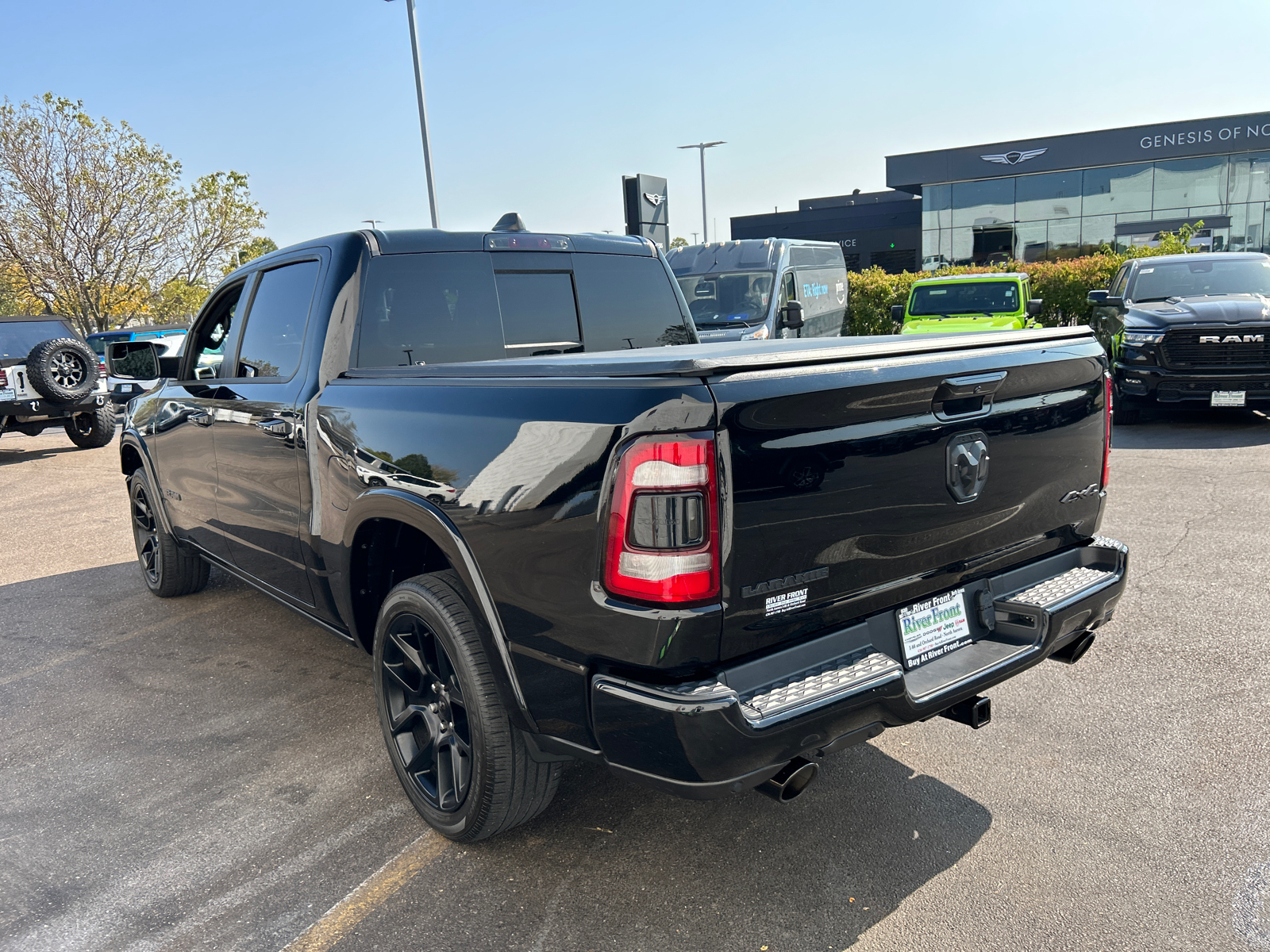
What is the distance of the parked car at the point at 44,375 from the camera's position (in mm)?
→ 11719

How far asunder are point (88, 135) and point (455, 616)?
1118 inches

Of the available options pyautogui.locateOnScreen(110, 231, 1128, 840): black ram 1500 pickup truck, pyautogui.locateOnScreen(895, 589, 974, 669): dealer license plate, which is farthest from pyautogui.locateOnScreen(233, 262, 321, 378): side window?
pyautogui.locateOnScreen(895, 589, 974, 669): dealer license plate

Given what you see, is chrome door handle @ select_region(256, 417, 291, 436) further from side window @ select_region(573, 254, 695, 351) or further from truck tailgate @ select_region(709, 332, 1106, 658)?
truck tailgate @ select_region(709, 332, 1106, 658)

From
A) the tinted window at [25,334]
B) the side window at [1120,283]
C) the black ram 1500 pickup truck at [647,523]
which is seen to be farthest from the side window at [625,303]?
the tinted window at [25,334]

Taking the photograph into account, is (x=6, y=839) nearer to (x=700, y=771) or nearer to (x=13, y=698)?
(x=13, y=698)

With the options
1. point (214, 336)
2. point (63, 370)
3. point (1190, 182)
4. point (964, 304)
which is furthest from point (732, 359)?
point (1190, 182)

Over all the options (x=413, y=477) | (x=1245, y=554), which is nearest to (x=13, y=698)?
(x=413, y=477)

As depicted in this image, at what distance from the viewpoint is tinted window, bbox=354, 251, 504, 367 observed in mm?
3449

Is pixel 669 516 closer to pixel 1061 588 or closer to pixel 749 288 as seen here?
pixel 1061 588

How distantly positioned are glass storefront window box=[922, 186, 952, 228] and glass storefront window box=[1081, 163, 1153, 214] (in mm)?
4852

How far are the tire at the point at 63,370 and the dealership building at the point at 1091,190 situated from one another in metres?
31.2

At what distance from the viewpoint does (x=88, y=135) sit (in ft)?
82.3

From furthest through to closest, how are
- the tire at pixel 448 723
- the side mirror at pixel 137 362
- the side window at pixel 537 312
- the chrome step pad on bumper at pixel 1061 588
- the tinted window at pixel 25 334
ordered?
the tinted window at pixel 25 334
the side mirror at pixel 137 362
the side window at pixel 537 312
the chrome step pad on bumper at pixel 1061 588
the tire at pixel 448 723

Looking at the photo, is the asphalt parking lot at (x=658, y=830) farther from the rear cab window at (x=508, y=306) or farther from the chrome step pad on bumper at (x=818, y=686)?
the rear cab window at (x=508, y=306)
